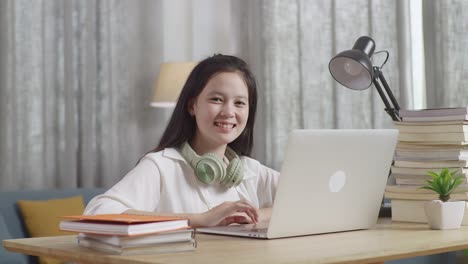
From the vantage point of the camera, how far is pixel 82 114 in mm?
4457

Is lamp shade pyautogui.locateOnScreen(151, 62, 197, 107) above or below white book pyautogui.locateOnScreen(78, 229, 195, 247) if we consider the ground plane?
above

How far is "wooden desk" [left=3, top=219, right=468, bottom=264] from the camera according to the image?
4.87ft

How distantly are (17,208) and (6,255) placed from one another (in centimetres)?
57

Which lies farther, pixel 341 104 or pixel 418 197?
pixel 341 104

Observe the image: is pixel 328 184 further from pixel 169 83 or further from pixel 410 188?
pixel 169 83

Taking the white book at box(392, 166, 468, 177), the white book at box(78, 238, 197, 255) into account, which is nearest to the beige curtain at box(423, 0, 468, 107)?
the white book at box(392, 166, 468, 177)

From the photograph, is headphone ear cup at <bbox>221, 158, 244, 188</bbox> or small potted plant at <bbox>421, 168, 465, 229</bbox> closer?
small potted plant at <bbox>421, 168, 465, 229</bbox>

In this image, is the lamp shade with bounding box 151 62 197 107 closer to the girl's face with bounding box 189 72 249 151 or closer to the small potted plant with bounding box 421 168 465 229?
the girl's face with bounding box 189 72 249 151

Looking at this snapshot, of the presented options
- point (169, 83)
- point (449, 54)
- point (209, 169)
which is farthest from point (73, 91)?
point (209, 169)

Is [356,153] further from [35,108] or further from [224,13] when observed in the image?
[224,13]

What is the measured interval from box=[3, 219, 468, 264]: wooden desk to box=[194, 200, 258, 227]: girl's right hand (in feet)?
0.33

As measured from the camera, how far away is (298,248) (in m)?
1.63

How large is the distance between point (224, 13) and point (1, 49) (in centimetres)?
148

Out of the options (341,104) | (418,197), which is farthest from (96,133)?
(418,197)
